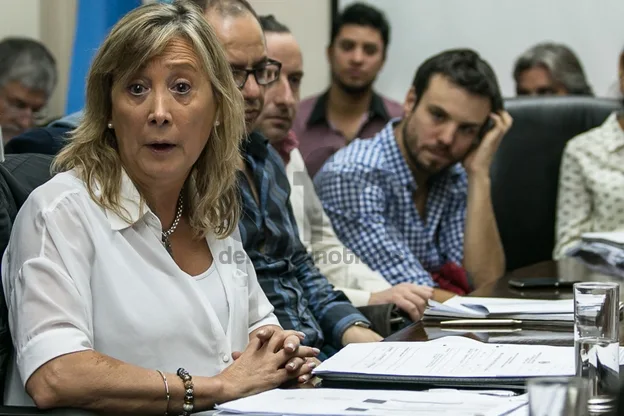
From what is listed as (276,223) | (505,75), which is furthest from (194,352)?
(505,75)

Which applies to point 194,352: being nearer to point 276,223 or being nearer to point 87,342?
point 87,342

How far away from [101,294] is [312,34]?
376 cm

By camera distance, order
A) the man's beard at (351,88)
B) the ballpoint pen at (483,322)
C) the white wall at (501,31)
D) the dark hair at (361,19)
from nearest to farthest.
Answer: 1. the ballpoint pen at (483,322)
2. the man's beard at (351,88)
3. the dark hair at (361,19)
4. the white wall at (501,31)

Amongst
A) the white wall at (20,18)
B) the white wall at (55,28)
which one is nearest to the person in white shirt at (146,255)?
the white wall at (20,18)

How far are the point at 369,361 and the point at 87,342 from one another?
39cm

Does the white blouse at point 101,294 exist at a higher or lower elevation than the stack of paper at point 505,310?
higher

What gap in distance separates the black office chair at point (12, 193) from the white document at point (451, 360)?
417 millimetres

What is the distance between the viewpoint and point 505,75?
5.01m

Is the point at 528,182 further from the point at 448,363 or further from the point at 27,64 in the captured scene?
the point at 448,363

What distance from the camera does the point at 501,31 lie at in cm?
505

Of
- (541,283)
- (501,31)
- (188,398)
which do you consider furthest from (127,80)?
(501,31)

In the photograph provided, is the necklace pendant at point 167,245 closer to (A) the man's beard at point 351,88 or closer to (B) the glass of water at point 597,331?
(B) the glass of water at point 597,331

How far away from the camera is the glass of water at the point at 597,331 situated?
1.27 metres

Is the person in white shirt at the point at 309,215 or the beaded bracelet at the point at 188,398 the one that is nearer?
the beaded bracelet at the point at 188,398
